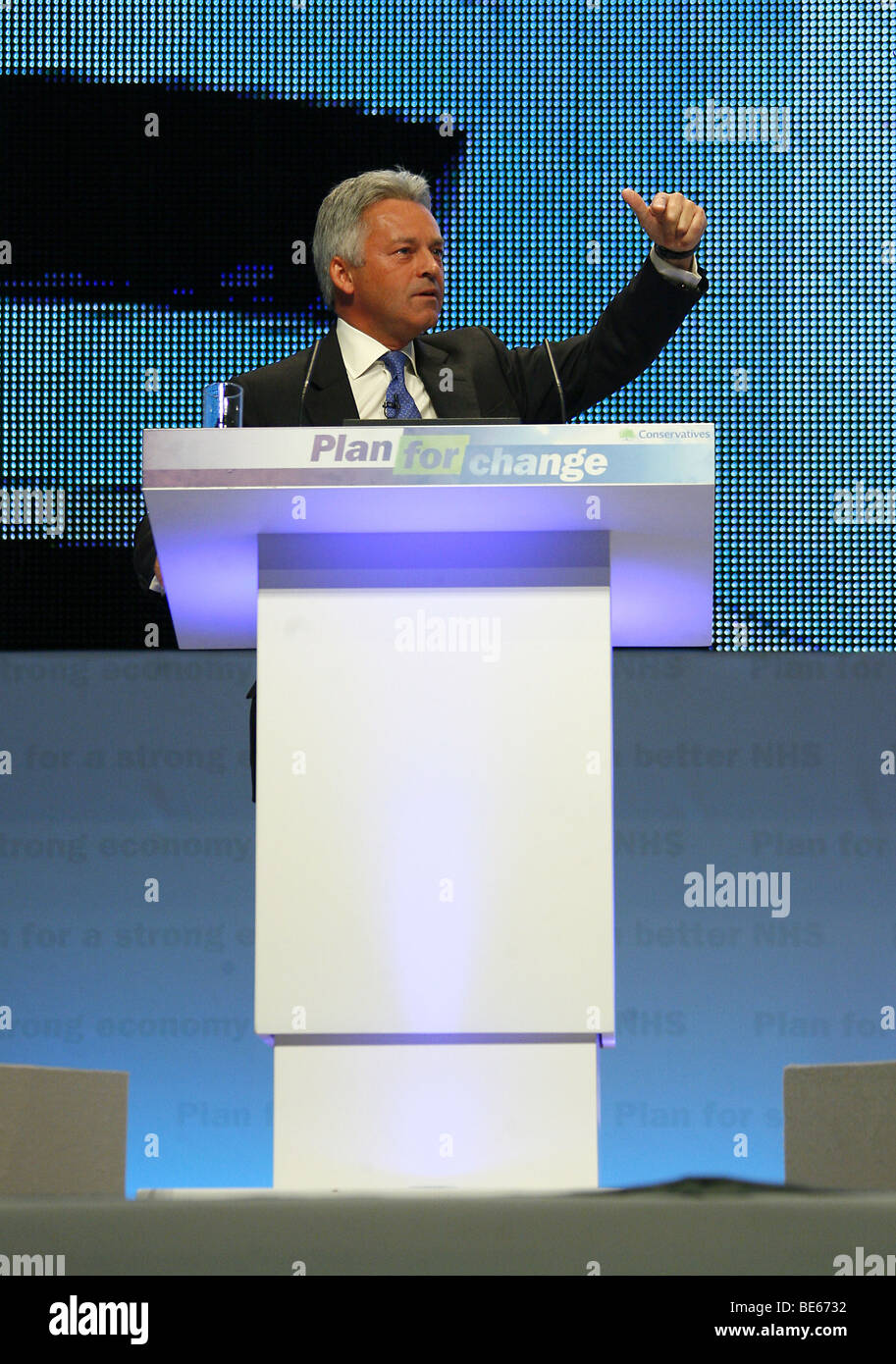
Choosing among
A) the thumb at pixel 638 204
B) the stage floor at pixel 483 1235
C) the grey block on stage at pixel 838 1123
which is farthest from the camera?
the thumb at pixel 638 204

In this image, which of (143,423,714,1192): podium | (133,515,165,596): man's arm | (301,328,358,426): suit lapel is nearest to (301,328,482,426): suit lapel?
(301,328,358,426): suit lapel

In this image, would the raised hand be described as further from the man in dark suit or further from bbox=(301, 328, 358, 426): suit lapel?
bbox=(301, 328, 358, 426): suit lapel

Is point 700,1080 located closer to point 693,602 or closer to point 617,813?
point 617,813

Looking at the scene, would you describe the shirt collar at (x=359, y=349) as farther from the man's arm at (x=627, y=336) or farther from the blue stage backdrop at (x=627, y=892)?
the blue stage backdrop at (x=627, y=892)

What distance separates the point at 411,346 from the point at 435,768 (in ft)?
2.75

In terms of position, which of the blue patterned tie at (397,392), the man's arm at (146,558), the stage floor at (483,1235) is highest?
the blue patterned tie at (397,392)

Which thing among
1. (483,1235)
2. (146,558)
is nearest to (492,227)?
(146,558)

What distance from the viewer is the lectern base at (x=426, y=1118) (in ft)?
4.90

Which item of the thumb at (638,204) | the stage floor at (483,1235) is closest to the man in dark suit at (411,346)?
→ the thumb at (638,204)

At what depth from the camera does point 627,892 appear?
305 centimetres

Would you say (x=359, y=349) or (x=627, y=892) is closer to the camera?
(x=359, y=349)

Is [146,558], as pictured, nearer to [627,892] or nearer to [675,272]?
[675,272]

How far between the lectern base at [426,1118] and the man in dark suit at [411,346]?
71 centimetres

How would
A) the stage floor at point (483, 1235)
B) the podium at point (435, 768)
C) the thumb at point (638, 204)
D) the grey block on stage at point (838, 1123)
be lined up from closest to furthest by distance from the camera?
the stage floor at point (483, 1235) → the podium at point (435, 768) → the grey block on stage at point (838, 1123) → the thumb at point (638, 204)
